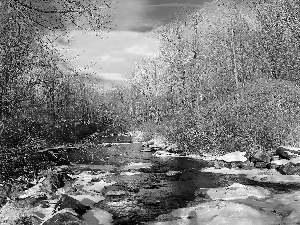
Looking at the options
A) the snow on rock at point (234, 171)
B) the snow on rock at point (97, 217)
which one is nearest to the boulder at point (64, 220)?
the snow on rock at point (97, 217)

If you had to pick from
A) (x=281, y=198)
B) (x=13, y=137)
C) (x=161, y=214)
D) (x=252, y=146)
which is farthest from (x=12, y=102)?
(x=252, y=146)

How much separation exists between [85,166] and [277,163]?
1266 cm

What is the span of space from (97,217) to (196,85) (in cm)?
3130

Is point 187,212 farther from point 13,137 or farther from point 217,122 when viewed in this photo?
point 217,122

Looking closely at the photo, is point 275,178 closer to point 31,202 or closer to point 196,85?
point 31,202

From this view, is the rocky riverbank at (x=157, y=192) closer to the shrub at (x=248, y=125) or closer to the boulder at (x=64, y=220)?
the boulder at (x=64, y=220)

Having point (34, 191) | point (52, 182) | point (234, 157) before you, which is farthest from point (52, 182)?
point (234, 157)

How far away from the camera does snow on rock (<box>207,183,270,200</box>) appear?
39.1 feet

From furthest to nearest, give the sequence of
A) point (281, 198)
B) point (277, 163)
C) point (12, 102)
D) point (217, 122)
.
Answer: point (217, 122), point (277, 163), point (281, 198), point (12, 102)

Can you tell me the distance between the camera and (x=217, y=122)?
25609mm

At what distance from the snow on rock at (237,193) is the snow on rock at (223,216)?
1.79 meters

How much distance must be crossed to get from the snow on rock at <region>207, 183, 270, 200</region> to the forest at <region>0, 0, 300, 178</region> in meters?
4.63

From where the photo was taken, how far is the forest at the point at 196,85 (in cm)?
518

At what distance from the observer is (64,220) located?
8250 mm
